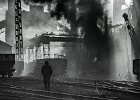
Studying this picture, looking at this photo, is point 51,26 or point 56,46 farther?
point 51,26

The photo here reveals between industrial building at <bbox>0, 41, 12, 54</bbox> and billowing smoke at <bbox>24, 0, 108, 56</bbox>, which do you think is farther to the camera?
industrial building at <bbox>0, 41, 12, 54</bbox>

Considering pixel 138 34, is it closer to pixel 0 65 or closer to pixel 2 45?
pixel 0 65

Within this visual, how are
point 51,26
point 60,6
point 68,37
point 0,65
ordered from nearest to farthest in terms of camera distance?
point 0,65
point 60,6
point 68,37
point 51,26

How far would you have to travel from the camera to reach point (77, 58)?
4506 centimetres

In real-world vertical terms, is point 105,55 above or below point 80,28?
below

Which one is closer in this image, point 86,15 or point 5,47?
point 86,15

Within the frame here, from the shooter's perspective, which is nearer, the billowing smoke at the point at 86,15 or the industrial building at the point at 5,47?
the billowing smoke at the point at 86,15

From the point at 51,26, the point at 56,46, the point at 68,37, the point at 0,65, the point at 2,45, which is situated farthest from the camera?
the point at 51,26

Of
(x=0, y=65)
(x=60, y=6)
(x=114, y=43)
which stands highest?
(x=60, y=6)

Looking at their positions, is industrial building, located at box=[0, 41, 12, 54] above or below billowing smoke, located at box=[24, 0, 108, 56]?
below

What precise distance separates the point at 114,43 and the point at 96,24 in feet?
28.6

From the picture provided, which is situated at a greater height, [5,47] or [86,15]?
[86,15]

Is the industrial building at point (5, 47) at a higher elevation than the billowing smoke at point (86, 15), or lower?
lower

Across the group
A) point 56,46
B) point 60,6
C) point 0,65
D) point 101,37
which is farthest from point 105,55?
point 0,65
